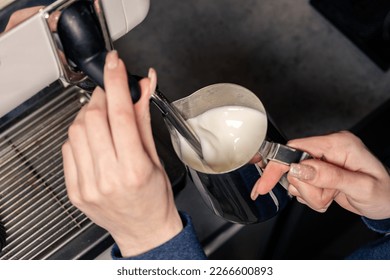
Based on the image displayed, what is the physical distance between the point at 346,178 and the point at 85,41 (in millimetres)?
276

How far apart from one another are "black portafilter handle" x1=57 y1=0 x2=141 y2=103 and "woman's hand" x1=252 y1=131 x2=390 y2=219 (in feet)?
0.67

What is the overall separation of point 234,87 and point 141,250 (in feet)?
0.54

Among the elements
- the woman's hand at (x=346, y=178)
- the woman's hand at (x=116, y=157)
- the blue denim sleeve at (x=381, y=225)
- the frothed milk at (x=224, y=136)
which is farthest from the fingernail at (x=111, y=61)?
the blue denim sleeve at (x=381, y=225)

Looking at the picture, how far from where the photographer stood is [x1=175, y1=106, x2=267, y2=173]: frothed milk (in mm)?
482

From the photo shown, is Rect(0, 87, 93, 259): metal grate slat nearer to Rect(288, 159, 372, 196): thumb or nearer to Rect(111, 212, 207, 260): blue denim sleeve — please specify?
Rect(111, 212, 207, 260): blue denim sleeve

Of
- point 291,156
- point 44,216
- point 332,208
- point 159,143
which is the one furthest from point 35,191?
point 332,208

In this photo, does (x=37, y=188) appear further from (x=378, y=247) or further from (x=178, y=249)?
(x=378, y=247)

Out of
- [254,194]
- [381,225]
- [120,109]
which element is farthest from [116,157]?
[381,225]

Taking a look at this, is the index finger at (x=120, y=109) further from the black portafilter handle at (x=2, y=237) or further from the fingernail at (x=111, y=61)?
the black portafilter handle at (x=2, y=237)

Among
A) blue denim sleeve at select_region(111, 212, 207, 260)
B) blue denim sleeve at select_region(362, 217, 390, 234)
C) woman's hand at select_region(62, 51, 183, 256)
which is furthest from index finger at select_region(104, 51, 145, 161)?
blue denim sleeve at select_region(362, 217, 390, 234)

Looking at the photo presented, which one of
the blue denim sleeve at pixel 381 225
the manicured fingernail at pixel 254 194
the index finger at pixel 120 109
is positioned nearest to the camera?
the index finger at pixel 120 109

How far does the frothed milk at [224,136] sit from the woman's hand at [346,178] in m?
0.06

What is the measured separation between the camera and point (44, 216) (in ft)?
1.88

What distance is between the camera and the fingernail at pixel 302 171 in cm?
49
